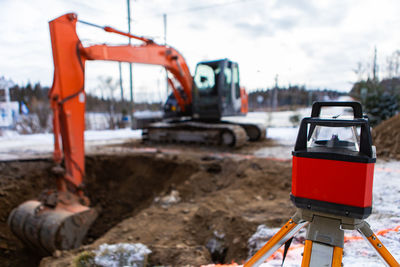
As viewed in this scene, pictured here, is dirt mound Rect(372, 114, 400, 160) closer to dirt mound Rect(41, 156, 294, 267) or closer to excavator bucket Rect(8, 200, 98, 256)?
dirt mound Rect(41, 156, 294, 267)

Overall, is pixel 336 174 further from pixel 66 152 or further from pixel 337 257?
pixel 66 152

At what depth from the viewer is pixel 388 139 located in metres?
5.98

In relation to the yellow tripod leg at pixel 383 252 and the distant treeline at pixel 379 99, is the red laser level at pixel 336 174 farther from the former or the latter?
the distant treeline at pixel 379 99

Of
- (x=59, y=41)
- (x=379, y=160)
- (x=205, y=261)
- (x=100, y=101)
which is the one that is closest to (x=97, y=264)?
(x=205, y=261)

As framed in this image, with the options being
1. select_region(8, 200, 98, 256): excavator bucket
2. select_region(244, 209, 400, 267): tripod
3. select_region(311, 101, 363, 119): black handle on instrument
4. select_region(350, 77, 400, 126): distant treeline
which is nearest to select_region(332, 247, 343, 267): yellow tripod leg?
select_region(244, 209, 400, 267): tripod

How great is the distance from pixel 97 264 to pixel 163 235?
1.09 meters

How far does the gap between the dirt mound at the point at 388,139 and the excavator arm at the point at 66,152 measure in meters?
5.64

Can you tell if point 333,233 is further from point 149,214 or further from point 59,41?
point 59,41

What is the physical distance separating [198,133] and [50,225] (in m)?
5.41

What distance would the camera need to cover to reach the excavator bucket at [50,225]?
3516mm

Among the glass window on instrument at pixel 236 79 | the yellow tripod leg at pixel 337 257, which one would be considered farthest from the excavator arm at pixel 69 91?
the glass window on instrument at pixel 236 79

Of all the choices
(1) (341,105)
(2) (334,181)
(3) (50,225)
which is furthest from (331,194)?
(3) (50,225)

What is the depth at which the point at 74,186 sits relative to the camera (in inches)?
185

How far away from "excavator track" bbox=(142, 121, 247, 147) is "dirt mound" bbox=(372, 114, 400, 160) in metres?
3.41
